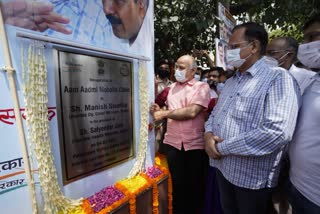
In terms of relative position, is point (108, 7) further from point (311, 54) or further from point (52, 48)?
point (311, 54)

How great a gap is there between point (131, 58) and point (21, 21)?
0.85 metres

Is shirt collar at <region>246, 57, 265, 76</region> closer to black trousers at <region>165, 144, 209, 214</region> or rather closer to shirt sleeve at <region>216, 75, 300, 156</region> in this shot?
shirt sleeve at <region>216, 75, 300, 156</region>

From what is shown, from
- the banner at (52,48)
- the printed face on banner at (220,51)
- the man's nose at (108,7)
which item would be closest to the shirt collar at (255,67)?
the banner at (52,48)

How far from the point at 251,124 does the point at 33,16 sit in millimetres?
1357

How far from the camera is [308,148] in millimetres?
1491

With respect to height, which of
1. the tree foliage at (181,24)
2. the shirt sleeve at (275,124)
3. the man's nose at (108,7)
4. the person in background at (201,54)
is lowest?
the shirt sleeve at (275,124)

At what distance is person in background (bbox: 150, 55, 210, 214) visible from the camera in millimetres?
2518

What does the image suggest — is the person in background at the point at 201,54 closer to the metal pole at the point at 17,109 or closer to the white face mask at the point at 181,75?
the white face mask at the point at 181,75

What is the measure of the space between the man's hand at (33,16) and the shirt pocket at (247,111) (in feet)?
3.68

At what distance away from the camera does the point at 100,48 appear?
1.73m


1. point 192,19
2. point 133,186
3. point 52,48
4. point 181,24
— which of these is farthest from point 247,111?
point 181,24

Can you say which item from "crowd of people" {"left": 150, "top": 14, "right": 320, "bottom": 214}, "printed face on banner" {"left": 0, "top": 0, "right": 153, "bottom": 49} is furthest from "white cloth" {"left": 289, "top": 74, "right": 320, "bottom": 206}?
"printed face on banner" {"left": 0, "top": 0, "right": 153, "bottom": 49}

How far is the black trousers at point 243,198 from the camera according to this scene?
1.81 meters

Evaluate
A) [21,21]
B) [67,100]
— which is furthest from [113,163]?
[21,21]
